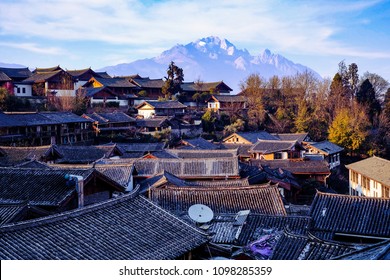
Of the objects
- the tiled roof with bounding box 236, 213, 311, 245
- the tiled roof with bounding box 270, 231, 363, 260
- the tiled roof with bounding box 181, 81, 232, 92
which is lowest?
the tiled roof with bounding box 236, 213, 311, 245

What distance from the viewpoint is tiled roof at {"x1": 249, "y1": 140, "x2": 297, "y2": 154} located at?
25844 millimetres

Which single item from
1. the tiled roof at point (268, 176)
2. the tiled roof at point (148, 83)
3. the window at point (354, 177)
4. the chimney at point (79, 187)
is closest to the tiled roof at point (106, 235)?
the chimney at point (79, 187)

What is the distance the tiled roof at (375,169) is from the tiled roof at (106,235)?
14.1 meters

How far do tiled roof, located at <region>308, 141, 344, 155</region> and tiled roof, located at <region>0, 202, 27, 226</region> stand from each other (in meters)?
21.6

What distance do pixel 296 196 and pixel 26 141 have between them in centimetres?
1431

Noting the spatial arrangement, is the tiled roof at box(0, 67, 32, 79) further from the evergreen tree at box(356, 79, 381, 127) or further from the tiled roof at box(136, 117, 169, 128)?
the evergreen tree at box(356, 79, 381, 127)

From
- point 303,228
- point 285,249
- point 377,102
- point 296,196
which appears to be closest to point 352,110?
point 377,102

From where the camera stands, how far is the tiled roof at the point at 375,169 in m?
18.7

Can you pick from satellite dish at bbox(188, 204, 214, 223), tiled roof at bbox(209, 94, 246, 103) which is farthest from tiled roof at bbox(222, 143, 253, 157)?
satellite dish at bbox(188, 204, 214, 223)

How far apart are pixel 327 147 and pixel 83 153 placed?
15404 mm

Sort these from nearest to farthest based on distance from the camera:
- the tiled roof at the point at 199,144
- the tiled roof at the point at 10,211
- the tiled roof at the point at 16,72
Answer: the tiled roof at the point at 10,211, the tiled roof at the point at 199,144, the tiled roof at the point at 16,72

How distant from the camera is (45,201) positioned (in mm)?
9336

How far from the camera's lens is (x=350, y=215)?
36.7 ft

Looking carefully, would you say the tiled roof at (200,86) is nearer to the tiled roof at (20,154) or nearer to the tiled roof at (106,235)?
the tiled roof at (20,154)
